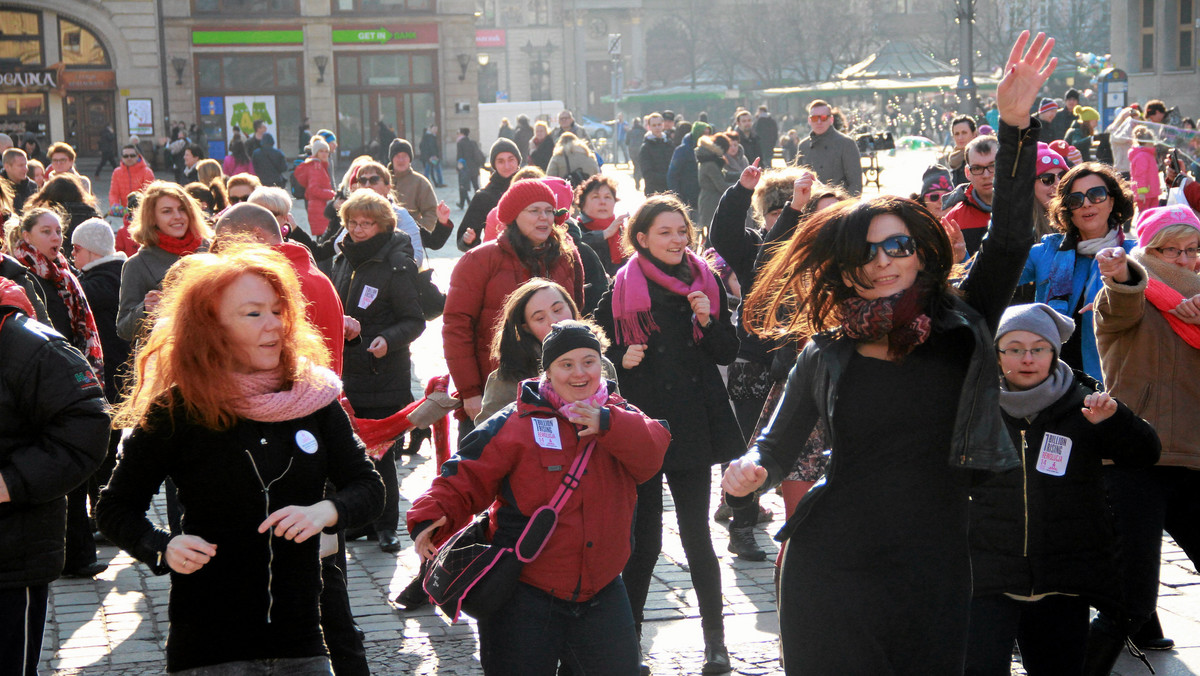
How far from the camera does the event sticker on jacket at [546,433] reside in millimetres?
4082

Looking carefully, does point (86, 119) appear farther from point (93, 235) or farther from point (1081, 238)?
point (1081, 238)

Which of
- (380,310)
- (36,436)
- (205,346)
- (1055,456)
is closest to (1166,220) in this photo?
(1055,456)

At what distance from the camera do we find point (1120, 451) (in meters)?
4.59

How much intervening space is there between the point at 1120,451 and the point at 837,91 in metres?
52.4

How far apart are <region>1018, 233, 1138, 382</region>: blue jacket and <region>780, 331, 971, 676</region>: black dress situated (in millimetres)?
2929

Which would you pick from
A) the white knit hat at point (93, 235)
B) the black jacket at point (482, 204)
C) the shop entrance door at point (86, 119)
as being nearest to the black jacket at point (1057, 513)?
the white knit hat at point (93, 235)

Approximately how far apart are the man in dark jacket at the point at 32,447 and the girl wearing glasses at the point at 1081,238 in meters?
4.25

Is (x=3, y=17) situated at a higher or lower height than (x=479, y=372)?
higher

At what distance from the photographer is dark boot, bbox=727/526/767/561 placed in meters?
6.91

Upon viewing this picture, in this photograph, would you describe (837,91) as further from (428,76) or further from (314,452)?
(314,452)

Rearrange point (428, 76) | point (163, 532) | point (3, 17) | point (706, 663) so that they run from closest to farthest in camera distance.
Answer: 1. point (163, 532)
2. point (706, 663)
3. point (3, 17)
4. point (428, 76)

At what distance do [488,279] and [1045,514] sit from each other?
8.94 feet

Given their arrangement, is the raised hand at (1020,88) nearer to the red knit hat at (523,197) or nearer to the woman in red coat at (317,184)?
the red knit hat at (523,197)

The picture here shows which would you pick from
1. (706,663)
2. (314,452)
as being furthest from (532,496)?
(706,663)
